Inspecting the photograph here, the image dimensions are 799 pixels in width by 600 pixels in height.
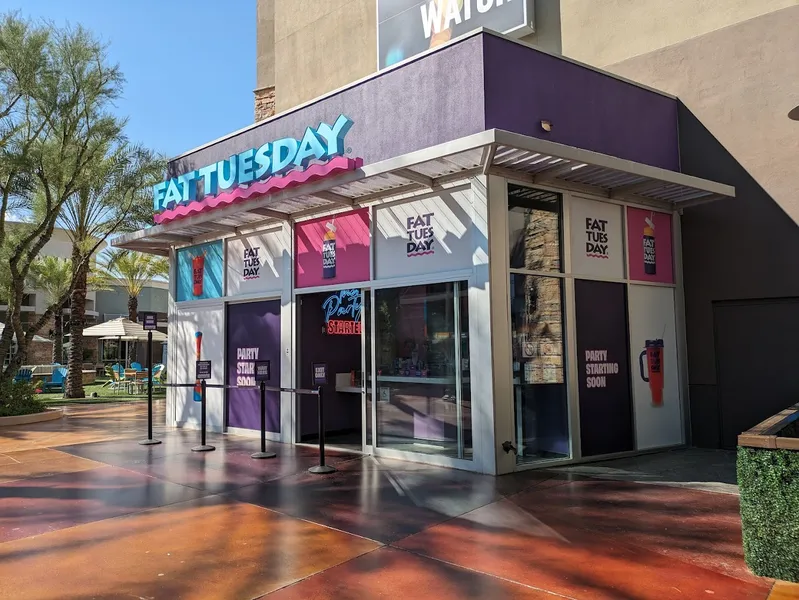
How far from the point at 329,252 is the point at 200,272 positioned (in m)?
3.84

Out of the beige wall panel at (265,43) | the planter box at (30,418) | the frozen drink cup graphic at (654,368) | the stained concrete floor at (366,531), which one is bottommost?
the stained concrete floor at (366,531)

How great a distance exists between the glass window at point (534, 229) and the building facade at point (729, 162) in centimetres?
293

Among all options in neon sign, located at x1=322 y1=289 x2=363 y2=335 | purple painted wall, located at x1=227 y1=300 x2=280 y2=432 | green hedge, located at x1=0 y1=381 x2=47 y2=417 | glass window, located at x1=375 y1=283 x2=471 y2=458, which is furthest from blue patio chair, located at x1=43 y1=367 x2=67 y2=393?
glass window, located at x1=375 y1=283 x2=471 y2=458

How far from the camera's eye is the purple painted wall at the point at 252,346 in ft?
36.1

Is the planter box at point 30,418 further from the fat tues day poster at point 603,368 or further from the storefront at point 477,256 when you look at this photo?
the fat tues day poster at point 603,368

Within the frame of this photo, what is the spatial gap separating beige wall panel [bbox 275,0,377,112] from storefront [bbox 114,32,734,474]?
183 inches

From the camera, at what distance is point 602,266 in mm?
9258

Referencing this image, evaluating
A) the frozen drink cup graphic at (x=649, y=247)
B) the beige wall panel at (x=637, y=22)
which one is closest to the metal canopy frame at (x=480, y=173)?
the frozen drink cup graphic at (x=649, y=247)

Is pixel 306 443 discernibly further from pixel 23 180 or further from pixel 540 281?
pixel 23 180

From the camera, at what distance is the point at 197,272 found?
1278 cm

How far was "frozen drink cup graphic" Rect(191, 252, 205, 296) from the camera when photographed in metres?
12.7

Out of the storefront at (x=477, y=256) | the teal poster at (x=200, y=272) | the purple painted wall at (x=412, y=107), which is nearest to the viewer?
the storefront at (x=477, y=256)

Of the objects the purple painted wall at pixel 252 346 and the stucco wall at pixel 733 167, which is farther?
the purple painted wall at pixel 252 346

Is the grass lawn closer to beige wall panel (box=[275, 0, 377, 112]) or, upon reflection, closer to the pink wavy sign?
the pink wavy sign
